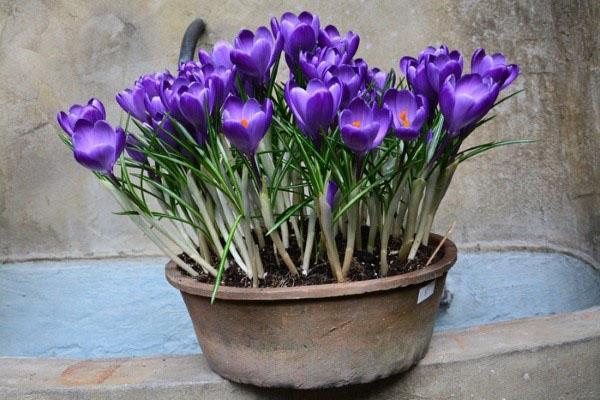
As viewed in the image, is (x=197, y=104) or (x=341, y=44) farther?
(x=341, y=44)

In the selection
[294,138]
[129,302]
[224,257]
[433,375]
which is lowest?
[129,302]

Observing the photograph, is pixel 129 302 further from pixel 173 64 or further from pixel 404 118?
pixel 404 118

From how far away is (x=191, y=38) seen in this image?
1.59 meters

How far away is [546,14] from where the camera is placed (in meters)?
1.66

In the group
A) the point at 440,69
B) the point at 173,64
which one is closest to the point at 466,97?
the point at 440,69

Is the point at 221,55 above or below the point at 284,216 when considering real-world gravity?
above

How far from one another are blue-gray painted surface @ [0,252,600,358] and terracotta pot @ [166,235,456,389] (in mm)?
843

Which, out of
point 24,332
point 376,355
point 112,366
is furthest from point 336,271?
point 24,332

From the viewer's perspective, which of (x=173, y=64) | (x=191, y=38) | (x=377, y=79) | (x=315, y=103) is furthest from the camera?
(x=173, y=64)

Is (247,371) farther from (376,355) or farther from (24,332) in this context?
(24,332)

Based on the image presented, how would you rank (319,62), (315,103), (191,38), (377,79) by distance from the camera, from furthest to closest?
(191,38)
(377,79)
(319,62)
(315,103)

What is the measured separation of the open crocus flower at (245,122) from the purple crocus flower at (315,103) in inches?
1.2

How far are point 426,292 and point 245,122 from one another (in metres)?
0.34

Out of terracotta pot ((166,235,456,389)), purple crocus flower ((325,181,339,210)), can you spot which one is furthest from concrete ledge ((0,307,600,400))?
purple crocus flower ((325,181,339,210))
